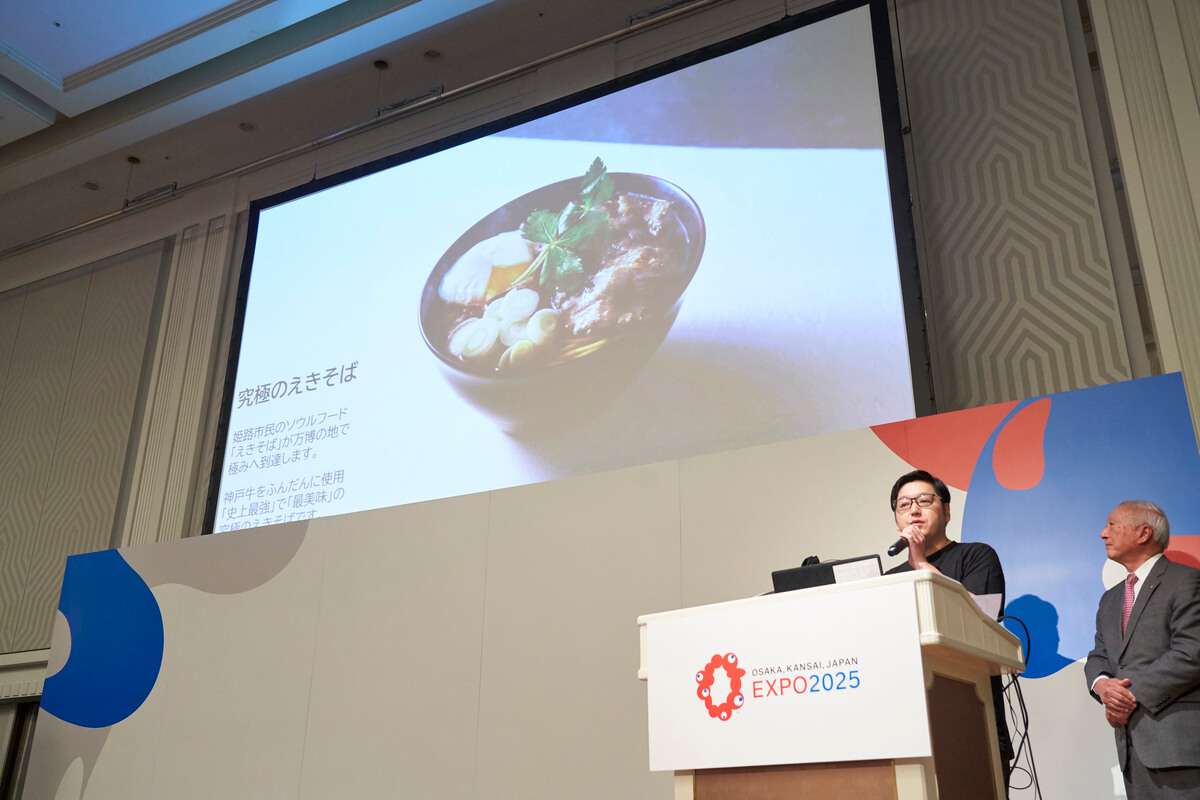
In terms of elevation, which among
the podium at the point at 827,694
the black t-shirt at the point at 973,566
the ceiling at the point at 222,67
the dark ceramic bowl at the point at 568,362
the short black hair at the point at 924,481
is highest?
the ceiling at the point at 222,67

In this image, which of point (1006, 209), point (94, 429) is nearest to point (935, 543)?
point (1006, 209)


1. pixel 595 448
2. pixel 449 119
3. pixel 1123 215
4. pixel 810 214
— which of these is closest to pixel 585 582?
pixel 595 448

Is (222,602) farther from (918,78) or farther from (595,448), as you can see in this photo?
(918,78)

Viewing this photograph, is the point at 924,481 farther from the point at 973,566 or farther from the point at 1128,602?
the point at 1128,602

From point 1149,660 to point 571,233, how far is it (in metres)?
2.85

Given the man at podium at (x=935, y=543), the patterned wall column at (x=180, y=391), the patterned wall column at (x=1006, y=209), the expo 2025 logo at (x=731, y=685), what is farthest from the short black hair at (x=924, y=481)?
the patterned wall column at (x=180, y=391)

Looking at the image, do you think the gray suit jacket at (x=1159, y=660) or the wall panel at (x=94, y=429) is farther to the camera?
the wall panel at (x=94, y=429)

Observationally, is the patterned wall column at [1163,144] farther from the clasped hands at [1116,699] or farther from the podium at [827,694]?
the podium at [827,694]

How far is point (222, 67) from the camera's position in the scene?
5.59 m

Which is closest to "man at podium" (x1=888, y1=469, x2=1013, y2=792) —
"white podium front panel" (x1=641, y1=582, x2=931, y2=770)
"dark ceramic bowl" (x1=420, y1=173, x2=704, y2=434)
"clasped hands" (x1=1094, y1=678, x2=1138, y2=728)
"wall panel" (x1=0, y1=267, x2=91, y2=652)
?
"clasped hands" (x1=1094, y1=678, x2=1138, y2=728)

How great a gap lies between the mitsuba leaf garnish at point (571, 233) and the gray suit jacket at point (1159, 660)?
254 centimetres

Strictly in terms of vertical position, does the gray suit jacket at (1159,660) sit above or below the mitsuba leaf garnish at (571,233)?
below

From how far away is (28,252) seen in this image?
682 centimetres

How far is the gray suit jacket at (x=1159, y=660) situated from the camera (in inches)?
95.9
